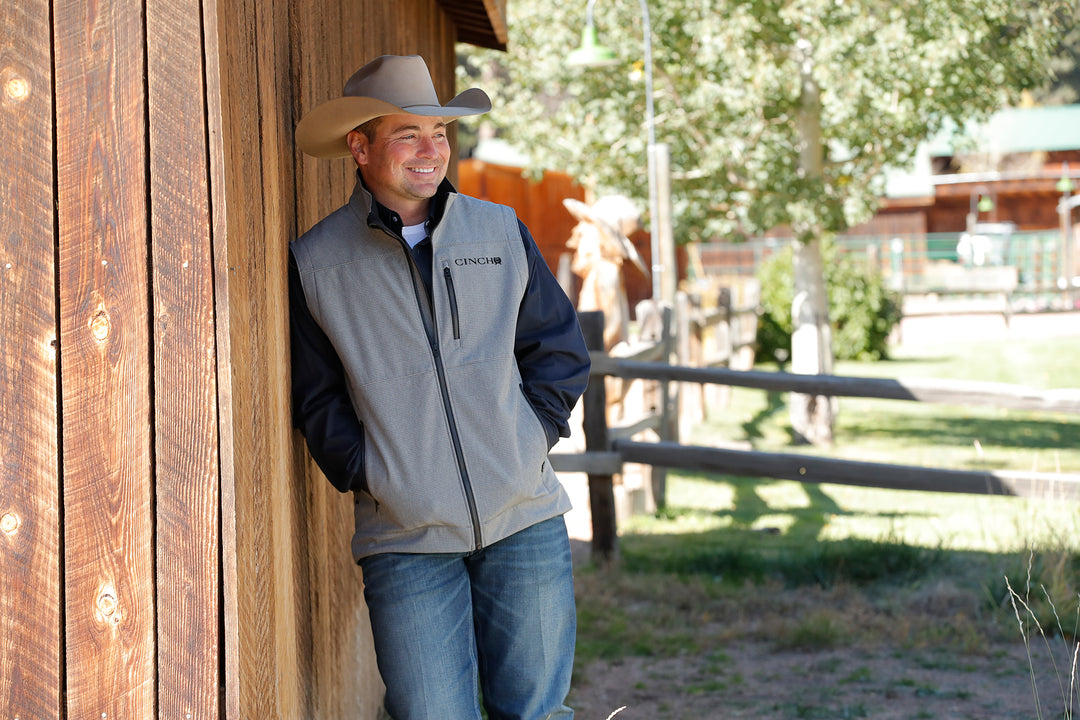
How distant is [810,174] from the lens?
11.2 metres

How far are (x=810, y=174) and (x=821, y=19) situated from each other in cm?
169

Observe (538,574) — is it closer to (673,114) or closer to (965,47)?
(965,47)

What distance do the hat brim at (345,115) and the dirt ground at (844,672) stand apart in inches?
85.4

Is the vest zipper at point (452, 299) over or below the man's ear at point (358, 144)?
below

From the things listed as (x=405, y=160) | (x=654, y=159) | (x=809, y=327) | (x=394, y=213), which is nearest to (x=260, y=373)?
(x=394, y=213)

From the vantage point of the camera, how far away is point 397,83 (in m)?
2.65

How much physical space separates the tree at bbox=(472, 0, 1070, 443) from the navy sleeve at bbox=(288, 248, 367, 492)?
826 centimetres

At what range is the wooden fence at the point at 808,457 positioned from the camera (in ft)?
17.7

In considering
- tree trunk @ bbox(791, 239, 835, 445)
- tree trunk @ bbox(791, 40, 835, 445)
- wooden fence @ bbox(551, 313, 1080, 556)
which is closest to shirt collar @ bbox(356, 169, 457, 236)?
wooden fence @ bbox(551, 313, 1080, 556)

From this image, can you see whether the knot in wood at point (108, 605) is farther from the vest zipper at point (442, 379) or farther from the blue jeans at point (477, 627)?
the vest zipper at point (442, 379)

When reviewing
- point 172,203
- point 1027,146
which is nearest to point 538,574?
point 172,203

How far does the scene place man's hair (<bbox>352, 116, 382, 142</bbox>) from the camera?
8.84 feet

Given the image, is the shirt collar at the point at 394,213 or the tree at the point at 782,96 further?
the tree at the point at 782,96

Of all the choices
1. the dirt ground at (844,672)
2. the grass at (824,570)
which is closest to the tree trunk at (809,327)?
the grass at (824,570)
